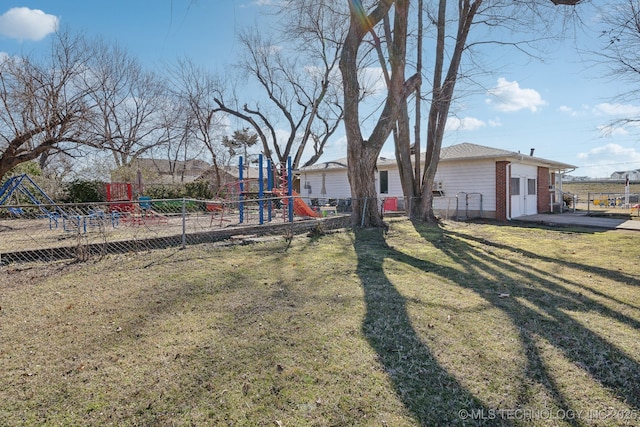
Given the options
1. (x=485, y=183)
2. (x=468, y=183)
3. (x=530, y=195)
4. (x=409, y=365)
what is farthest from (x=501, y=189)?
(x=409, y=365)

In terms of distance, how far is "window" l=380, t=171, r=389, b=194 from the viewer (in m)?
20.5

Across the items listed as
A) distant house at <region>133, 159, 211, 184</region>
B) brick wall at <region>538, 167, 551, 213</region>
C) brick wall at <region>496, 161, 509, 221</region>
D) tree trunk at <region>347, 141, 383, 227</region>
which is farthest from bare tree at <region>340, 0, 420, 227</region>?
distant house at <region>133, 159, 211, 184</region>

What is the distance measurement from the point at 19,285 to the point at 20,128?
11194 mm

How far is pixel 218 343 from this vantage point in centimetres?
302

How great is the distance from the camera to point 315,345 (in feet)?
9.80

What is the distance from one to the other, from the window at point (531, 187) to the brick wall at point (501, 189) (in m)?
3.23

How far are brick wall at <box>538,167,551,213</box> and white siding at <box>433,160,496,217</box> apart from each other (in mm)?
5040

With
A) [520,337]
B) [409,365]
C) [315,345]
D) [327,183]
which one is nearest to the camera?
[409,365]

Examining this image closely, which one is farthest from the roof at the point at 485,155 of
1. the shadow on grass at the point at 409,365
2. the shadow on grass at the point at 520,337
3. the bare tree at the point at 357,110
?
the shadow on grass at the point at 409,365

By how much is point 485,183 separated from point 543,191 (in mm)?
5864

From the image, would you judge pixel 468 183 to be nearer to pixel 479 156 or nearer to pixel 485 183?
pixel 485 183

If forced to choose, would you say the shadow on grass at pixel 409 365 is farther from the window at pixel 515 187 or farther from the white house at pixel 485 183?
the window at pixel 515 187

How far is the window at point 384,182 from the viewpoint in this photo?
20.5 m

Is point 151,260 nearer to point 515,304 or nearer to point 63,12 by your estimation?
point 515,304
